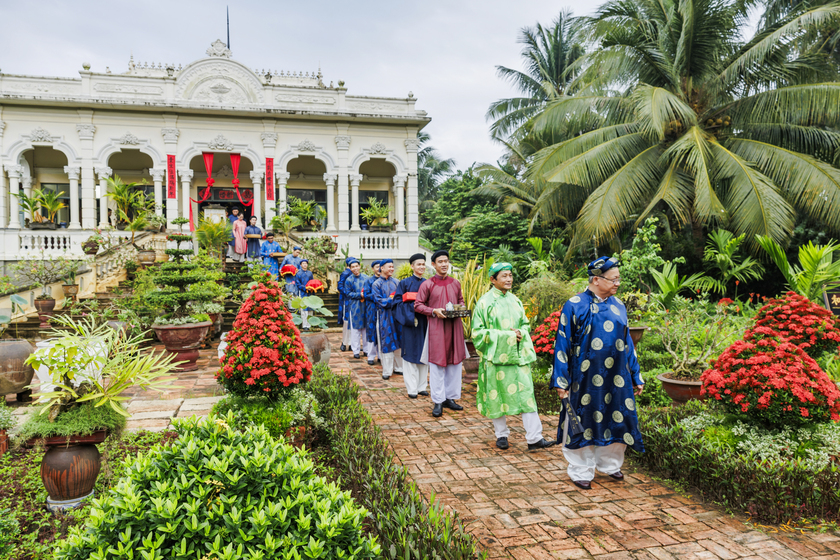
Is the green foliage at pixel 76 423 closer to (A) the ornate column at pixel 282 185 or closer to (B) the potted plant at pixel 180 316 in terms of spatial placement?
(B) the potted plant at pixel 180 316

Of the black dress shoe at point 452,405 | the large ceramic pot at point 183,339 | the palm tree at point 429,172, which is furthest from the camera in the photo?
the palm tree at point 429,172

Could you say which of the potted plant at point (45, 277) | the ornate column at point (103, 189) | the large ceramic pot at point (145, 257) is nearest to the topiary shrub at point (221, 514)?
the potted plant at point (45, 277)

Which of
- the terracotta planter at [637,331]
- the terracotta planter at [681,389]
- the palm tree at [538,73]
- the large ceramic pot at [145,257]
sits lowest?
the terracotta planter at [681,389]

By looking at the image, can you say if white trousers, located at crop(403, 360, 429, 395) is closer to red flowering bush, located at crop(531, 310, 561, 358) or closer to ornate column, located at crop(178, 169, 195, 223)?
red flowering bush, located at crop(531, 310, 561, 358)

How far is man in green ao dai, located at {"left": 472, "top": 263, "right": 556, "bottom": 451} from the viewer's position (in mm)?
4402

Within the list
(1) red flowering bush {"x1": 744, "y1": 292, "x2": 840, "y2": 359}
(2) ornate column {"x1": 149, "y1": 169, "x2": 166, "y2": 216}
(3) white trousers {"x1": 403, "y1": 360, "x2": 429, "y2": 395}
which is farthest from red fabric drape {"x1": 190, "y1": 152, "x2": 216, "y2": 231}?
(1) red flowering bush {"x1": 744, "y1": 292, "x2": 840, "y2": 359}

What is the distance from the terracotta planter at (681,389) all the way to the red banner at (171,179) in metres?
17.1

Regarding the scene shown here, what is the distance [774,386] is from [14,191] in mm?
21077

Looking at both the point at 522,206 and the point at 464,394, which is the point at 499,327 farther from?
the point at 522,206

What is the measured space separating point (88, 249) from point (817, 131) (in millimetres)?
18207

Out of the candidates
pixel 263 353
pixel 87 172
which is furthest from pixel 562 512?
pixel 87 172

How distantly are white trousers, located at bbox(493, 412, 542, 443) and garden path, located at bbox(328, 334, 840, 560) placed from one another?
15 cm

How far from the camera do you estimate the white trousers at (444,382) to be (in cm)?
560

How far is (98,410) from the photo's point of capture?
325cm
